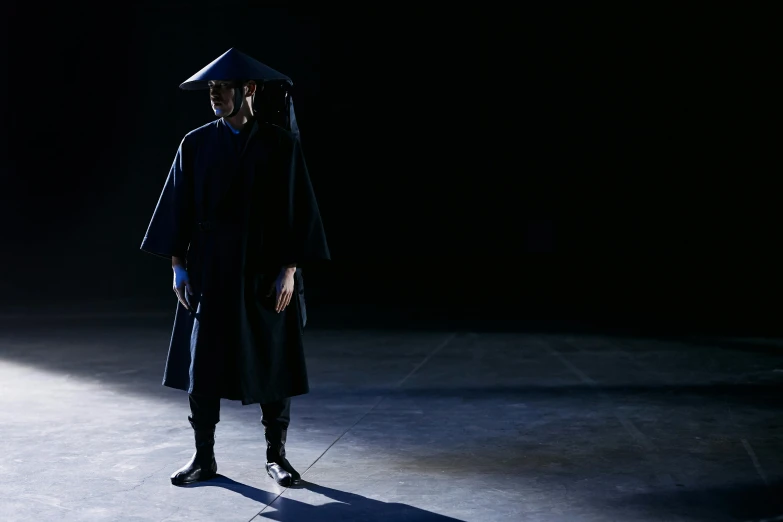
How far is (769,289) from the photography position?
30.2 feet

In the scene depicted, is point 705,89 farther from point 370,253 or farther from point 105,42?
point 105,42

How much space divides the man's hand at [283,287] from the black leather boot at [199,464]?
17.2 inches

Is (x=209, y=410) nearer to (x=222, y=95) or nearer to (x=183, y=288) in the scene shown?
(x=183, y=288)

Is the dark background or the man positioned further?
the dark background

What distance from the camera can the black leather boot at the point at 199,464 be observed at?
2.84 metres

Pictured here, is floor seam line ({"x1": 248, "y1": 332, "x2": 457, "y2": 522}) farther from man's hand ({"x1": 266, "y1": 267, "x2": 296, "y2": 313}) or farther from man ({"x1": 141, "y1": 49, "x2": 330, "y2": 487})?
man's hand ({"x1": 266, "y1": 267, "x2": 296, "y2": 313})

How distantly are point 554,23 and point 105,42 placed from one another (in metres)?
4.44

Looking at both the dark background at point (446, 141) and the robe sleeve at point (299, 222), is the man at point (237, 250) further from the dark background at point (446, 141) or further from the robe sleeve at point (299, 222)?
the dark background at point (446, 141)

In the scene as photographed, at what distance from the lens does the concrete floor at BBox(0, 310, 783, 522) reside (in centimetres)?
266

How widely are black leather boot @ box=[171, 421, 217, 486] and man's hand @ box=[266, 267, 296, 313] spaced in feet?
1.43

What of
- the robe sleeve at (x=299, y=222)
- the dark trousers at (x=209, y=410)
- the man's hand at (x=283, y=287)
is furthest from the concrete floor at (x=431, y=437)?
the robe sleeve at (x=299, y=222)

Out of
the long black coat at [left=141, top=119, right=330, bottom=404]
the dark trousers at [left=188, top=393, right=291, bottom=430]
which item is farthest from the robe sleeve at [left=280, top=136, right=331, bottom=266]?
the dark trousers at [left=188, top=393, right=291, bottom=430]

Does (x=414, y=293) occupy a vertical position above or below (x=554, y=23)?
below

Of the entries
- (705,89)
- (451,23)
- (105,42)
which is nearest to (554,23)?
(451,23)
